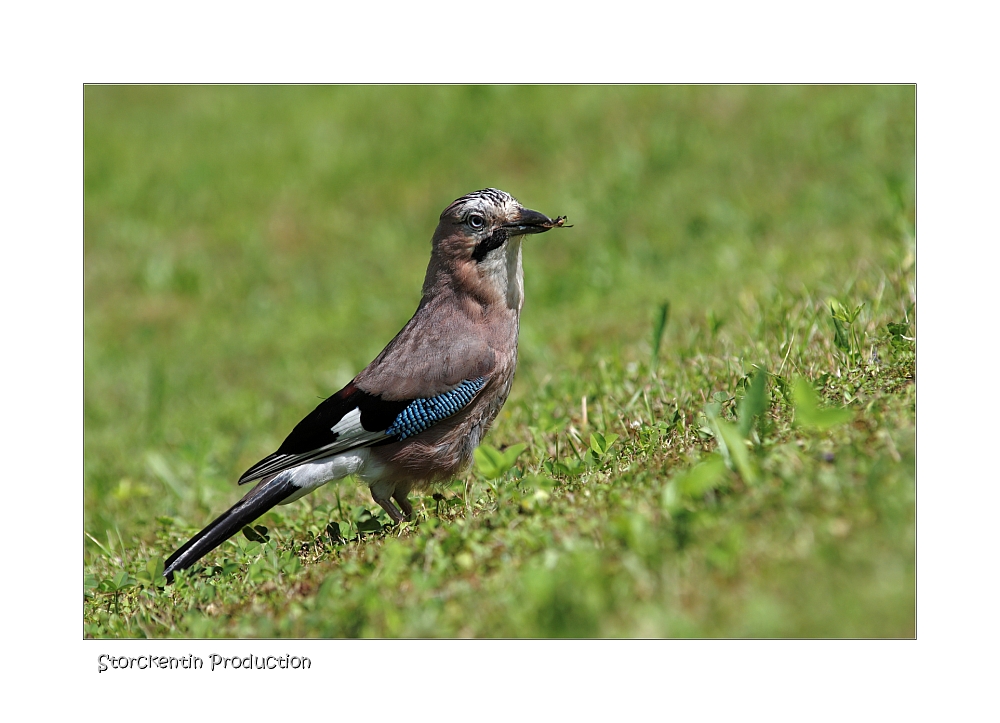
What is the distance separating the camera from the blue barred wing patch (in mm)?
5457

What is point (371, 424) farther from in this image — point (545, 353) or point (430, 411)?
point (545, 353)

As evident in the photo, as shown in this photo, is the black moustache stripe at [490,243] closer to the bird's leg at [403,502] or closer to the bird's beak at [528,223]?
the bird's beak at [528,223]

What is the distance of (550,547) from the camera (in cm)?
385

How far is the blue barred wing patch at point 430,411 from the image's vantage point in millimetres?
5457

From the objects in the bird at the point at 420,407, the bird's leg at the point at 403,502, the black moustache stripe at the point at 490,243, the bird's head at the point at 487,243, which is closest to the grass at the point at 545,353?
the bird's leg at the point at 403,502

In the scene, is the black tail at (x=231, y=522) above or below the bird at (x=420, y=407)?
below

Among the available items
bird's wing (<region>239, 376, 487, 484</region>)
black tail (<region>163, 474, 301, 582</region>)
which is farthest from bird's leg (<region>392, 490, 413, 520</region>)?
black tail (<region>163, 474, 301, 582</region>)

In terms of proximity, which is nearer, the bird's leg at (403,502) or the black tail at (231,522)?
the black tail at (231,522)

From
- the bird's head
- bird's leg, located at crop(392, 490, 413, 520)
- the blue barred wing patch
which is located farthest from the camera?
the bird's head

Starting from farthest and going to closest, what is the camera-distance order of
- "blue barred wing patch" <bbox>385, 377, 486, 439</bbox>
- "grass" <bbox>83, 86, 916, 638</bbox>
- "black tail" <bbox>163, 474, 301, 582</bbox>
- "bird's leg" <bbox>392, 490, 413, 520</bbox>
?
1. "bird's leg" <bbox>392, 490, 413, 520</bbox>
2. "blue barred wing patch" <bbox>385, 377, 486, 439</bbox>
3. "black tail" <bbox>163, 474, 301, 582</bbox>
4. "grass" <bbox>83, 86, 916, 638</bbox>

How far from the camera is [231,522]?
531cm

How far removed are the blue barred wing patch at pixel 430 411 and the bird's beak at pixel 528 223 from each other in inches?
37.0

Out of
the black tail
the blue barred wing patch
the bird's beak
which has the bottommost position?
the black tail

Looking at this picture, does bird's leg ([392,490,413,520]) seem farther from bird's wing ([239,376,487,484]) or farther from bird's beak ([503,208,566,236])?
bird's beak ([503,208,566,236])
